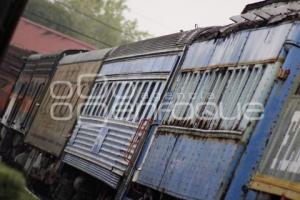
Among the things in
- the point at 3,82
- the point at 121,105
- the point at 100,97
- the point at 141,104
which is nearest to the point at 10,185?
the point at 141,104

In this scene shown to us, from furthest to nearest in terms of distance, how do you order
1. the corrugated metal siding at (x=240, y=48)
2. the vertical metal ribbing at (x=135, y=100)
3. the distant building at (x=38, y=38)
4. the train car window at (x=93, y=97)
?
the distant building at (x=38, y=38), the train car window at (x=93, y=97), the vertical metal ribbing at (x=135, y=100), the corrugated metal siding at (x=240, y=48)

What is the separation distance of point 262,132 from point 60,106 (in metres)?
14.3

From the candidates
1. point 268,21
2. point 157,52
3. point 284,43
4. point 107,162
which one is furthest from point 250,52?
point 107,162

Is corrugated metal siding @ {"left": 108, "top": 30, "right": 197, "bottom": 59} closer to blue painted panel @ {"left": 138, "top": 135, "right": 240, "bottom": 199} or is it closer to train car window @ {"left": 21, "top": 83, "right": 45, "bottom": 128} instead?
blue painted panel @ {"left": 138, "top": 135, "right": 240, "bottom": 199}

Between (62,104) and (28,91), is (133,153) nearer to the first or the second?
(62,104)

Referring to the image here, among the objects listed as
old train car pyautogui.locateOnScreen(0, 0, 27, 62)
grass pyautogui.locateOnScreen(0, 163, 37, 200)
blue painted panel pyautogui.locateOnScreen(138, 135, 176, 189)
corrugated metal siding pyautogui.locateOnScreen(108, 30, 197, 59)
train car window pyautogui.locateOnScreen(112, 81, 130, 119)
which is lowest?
grass pyautogui.locateOnScreen(0, 163, 37, 200)

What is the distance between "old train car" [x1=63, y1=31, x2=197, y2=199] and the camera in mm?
12242

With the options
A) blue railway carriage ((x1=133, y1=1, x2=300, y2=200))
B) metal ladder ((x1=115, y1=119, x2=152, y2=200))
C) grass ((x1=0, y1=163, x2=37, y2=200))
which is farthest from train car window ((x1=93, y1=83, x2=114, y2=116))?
grass ((x1=0, y1=163, x2=37, y2=200))

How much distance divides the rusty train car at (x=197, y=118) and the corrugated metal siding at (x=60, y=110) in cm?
67

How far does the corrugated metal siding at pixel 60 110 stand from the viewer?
18625mm

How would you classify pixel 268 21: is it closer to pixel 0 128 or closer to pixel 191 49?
pixel 191 49

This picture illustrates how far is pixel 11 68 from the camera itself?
3347 centimetres

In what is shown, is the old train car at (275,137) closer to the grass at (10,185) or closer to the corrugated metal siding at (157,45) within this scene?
the grass at (10,185)

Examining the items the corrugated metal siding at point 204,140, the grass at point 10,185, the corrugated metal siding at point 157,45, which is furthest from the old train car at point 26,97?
the grass at point 10,185
